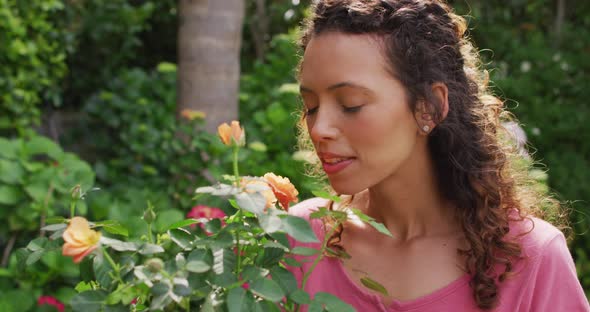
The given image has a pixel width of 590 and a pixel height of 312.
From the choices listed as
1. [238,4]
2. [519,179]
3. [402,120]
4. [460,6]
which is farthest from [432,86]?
[460,6]

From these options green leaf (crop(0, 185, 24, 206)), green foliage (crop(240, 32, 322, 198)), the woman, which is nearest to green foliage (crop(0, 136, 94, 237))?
green leaf (crop(0, 185, 24, 206))

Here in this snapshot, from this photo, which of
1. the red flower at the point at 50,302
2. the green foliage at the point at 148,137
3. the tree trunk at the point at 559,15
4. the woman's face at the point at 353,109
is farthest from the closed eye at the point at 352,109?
the tree trunk at the point at 559,15

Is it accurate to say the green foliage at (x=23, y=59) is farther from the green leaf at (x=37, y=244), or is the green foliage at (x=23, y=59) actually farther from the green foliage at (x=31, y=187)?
the green leaf at (x=37, y=244)

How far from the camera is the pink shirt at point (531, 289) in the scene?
160 centimetres

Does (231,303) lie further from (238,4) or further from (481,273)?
(238,4)

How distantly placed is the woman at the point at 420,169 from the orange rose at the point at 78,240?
1.82 feet

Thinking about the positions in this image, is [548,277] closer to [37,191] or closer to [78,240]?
[78,240]

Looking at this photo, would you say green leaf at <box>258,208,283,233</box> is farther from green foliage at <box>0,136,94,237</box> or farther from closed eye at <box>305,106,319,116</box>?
green foliage at <box>0,136,94,237</box>

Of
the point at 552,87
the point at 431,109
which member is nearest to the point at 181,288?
the point at 431,109

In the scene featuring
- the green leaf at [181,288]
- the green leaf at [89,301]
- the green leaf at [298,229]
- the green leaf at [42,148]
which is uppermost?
the green leaf at [298,229]

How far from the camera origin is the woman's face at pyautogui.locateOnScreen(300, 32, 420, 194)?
1.46m

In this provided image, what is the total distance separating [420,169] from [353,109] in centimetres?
30

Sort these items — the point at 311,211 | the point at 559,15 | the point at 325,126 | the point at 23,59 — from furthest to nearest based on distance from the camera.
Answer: the point at 559,15 < the point at 23,59 < the point at 311,211 < the point at 325,126

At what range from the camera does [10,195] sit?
2.86 meters
